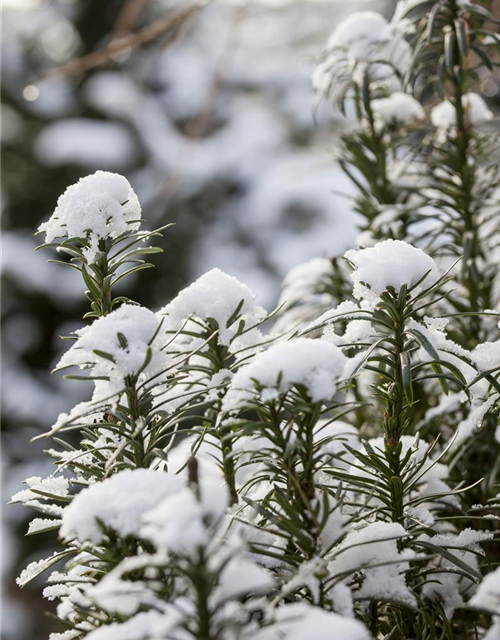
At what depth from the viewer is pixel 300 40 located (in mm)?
4797

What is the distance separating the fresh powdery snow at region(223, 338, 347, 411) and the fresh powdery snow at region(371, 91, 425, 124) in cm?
63

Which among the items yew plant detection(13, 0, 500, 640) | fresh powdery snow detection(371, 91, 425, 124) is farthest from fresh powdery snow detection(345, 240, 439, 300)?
fresh powdery snow detection(371, 91, 425, 124)

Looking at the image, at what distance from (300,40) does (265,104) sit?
0.57m

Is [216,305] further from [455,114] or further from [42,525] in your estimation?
[455,114]

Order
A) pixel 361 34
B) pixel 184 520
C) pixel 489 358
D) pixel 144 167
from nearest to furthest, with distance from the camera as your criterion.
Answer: pixel 184 520
pixel 489 358
pixel 361 34
pixel 144 167

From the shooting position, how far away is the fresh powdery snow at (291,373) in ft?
1.35

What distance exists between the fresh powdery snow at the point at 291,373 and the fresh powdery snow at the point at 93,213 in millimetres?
182

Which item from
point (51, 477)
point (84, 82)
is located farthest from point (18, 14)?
point (51, 477)

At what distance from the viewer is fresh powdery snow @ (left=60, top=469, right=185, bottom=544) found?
362 mm

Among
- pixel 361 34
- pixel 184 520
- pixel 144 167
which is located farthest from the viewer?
pixel 144 167

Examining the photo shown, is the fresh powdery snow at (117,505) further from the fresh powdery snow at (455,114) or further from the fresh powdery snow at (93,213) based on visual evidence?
the fresh powdery snow at (455,114)

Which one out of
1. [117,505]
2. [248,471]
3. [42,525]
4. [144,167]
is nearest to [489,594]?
[117,505]

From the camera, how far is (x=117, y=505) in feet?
1.20

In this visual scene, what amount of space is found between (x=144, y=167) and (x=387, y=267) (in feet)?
12.6
